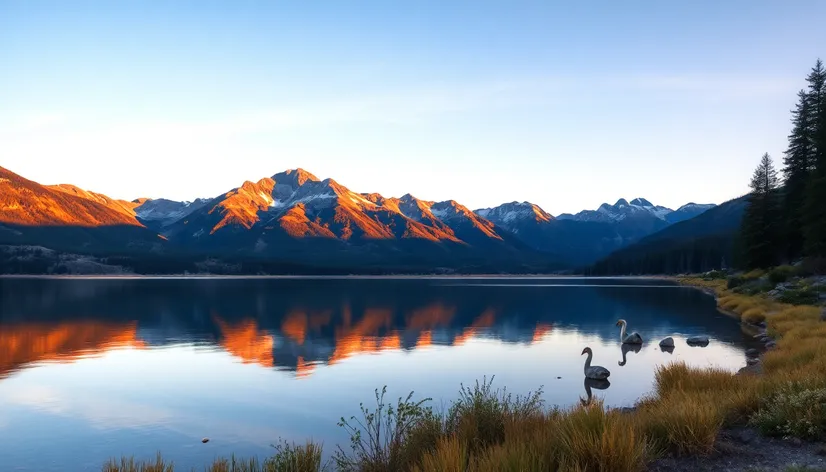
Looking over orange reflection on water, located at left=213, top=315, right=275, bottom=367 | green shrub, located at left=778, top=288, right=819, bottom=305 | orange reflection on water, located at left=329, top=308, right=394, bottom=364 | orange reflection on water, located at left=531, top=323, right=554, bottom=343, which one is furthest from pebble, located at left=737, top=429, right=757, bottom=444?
green shrub, located at left=778, top=288, right=819, bottom=305

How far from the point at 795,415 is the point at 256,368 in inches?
998

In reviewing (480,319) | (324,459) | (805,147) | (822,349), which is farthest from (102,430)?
(805,147)

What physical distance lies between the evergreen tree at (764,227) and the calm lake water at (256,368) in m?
22.9

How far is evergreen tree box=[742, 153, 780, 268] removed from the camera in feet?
255

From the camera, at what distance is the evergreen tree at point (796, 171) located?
74375 mm

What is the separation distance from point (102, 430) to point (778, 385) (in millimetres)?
19912

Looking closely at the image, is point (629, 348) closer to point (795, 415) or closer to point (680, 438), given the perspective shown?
point (795, 415)

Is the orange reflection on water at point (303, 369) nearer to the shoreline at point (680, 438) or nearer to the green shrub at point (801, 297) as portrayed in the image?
the shoreline at point (680, 438)

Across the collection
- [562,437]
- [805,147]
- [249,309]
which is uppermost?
[805,147]

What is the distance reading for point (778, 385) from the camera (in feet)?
46.0

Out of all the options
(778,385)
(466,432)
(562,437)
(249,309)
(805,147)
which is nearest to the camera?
(562,437)

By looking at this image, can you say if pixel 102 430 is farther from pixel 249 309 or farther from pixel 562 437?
pixel 249 309

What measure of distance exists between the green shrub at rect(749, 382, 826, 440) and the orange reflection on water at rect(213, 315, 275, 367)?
82.0 ft

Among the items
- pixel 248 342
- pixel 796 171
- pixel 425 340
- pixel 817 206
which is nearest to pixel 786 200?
pixel 796 171
